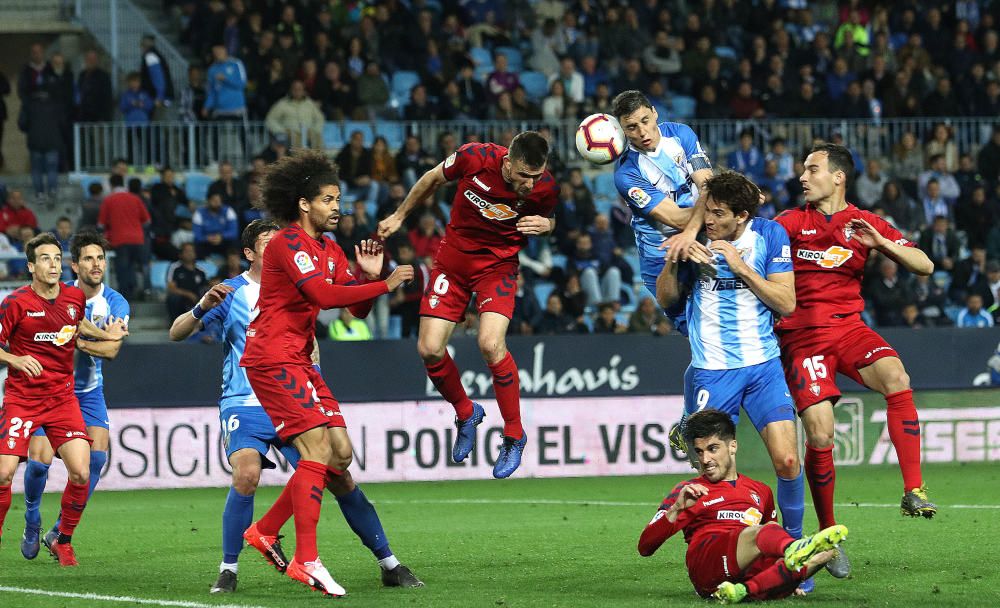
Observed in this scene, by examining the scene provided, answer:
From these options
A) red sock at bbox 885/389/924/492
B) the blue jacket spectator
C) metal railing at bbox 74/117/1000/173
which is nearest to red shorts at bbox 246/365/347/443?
red sock at bbox 885/389/924/492

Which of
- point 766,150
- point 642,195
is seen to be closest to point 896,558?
point 642,195

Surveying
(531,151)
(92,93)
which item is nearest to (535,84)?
(92,93)

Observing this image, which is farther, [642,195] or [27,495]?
[27,495]

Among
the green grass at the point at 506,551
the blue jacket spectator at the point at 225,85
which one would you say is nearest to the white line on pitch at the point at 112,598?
the green grass at the point at 506,551

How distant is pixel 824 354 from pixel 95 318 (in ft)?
17.8

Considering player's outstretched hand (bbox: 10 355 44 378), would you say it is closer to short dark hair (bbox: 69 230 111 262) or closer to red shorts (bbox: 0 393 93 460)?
red shorts (bbox: 0 393 93 460)

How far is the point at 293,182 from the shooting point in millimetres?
8328

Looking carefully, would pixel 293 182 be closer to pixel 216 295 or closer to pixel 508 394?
pixel 216 295

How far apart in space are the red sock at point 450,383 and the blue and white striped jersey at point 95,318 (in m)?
2.57

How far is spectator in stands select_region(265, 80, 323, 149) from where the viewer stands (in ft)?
70.6

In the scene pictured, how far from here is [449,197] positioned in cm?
2120

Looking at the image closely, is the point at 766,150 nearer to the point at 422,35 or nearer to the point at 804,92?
the point at 804,92

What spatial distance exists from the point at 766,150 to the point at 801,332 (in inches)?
577

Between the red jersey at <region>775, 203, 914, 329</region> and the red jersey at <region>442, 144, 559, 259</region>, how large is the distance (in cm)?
156
